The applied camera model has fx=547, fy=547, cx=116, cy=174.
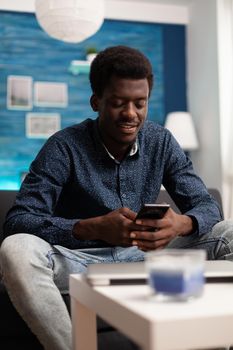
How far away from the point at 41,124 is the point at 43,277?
335cm

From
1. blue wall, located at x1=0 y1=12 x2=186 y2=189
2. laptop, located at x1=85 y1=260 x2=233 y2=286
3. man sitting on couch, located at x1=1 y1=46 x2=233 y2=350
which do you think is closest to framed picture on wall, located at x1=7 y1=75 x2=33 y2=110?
blue wall, located at x1=0 y1=12 x2=186 y2=189

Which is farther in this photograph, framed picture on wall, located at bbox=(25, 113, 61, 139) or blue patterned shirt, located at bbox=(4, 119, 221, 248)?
framed picture on wall, located at bbox=(25, 113, 61, 139)

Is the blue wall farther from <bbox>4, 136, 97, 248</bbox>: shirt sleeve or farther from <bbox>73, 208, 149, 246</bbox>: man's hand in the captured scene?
<bbox>73, 208, 149, 246</bbox>: man's hand

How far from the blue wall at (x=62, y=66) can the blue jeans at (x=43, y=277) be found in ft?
9.89

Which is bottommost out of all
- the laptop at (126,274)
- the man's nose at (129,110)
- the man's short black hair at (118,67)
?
the laptop at (126,274)

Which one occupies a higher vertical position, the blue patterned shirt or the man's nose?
the man's nose

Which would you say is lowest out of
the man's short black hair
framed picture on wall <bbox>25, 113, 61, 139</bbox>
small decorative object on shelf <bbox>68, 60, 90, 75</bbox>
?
framed picture on wall <bbox>25, 113, 61, 139</bbox>

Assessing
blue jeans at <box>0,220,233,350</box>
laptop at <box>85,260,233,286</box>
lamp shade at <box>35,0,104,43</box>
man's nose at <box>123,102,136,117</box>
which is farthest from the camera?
lamp shade at <box>35,0,104,43</box>

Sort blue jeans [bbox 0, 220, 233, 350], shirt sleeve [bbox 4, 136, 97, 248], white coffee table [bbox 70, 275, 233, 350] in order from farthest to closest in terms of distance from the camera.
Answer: shirt sleeve [bbox 4, 136, 97, 248] → blue jeans [bbox 0, 220, 233, 350] → white coffee table [bbox 70, 275, 233, 350]

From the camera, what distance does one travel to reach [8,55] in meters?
4.46

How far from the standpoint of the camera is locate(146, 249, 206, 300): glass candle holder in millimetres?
804

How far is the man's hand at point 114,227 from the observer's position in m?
1.35

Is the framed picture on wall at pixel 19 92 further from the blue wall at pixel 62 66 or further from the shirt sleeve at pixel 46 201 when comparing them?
the shirt sleeve at pixel 46 201

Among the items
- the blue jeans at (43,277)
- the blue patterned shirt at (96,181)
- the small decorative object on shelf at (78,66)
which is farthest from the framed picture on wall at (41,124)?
the blue jeans at (43,277)
